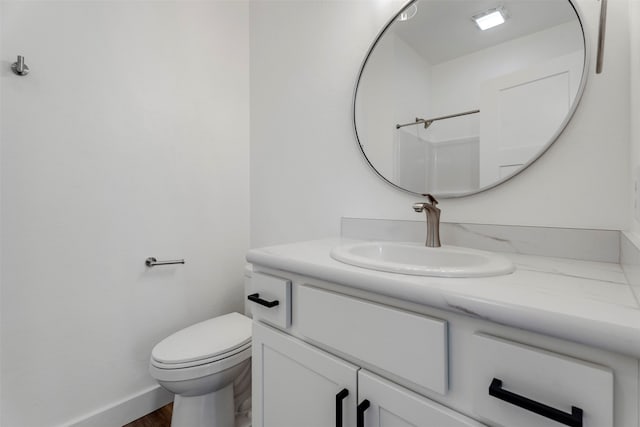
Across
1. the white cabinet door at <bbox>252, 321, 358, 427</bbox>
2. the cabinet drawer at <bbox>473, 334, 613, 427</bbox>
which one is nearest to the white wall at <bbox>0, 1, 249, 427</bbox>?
the white cabinet door at <bbox>252, 321, 358, 427</bbox>

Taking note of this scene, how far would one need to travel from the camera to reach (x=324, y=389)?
68 centimetres

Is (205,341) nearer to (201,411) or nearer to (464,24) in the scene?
(201,411)

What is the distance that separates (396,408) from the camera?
A: 554 mm

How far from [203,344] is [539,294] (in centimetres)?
115

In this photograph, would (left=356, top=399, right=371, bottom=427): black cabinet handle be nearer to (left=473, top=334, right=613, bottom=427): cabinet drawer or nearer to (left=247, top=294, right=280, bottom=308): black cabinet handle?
(left=473, top=334, right=613, bottom=427): cabinet drawer

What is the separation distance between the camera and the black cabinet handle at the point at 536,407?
369 millimetres

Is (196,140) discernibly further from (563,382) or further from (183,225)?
(563,382)

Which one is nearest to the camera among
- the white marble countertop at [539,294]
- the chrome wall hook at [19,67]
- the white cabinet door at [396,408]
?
the white marble countertop at [539,294]

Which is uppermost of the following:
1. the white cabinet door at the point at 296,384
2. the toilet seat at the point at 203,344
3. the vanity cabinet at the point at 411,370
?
the vanity cabinet at the point at 411,370

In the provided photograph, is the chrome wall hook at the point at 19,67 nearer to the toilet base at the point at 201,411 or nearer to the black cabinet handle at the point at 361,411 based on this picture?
the toilet base at the point at 201,411

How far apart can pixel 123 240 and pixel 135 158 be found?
0.39 meters

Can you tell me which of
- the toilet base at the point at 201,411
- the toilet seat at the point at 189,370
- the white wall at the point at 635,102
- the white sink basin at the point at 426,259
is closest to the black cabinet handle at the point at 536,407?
the white sink basin at the point at 426,259

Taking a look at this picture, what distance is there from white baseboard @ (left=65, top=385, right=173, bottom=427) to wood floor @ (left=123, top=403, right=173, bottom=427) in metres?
0.02

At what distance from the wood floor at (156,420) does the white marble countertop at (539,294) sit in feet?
3.97
